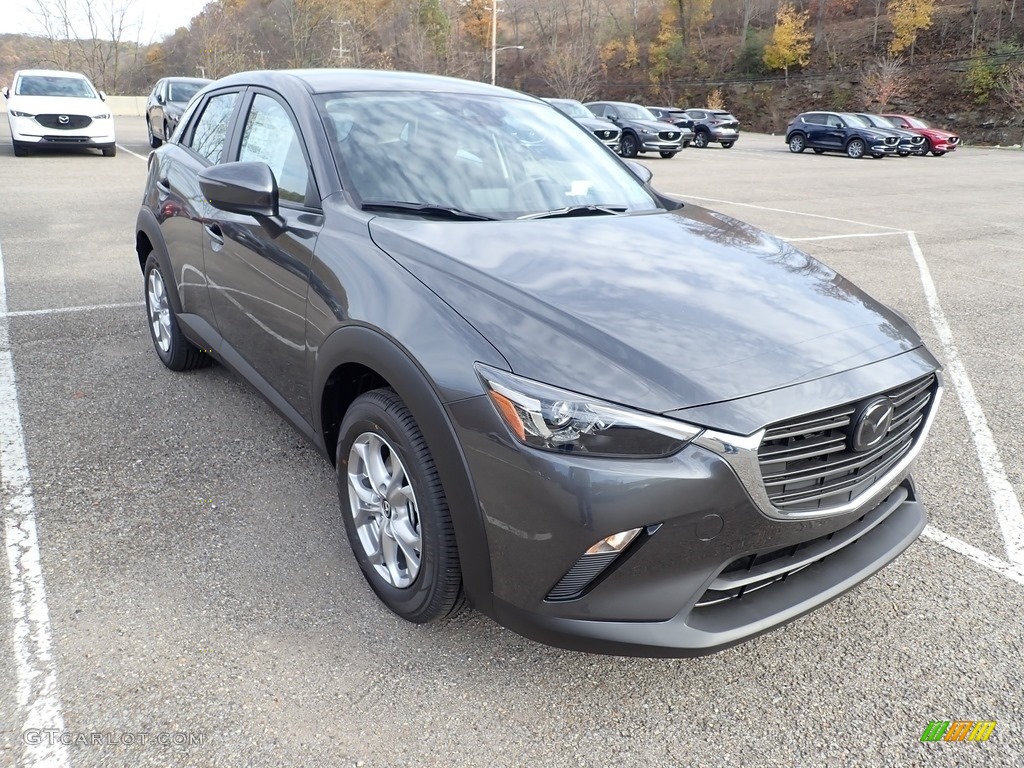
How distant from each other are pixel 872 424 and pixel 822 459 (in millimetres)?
191

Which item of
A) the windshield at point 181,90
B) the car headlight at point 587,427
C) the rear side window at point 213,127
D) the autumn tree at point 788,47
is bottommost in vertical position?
the car headlight at point 587,427

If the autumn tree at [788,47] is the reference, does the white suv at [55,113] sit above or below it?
below

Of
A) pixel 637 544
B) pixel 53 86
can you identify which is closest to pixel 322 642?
pixel 637 544

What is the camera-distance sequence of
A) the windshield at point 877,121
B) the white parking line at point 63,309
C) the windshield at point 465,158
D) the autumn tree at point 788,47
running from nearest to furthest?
the windshield at point 465,158
the white parking line at point 63,309
the windshield at point 877,121
the autumn tree at point 788,47

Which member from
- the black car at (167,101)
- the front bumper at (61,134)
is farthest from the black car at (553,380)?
the black car at (167,101)

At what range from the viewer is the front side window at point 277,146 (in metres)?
3.17

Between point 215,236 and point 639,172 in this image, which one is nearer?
point 215,236

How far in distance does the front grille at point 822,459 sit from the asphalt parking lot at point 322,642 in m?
0.63

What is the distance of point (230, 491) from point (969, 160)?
98.2 ft

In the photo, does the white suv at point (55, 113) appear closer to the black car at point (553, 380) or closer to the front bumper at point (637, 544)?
the black car at point (553, 380)

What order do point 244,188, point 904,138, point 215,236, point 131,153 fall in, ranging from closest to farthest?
point 244,188
point 215,236
point 131,153
point 904,138

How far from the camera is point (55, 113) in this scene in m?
15.2

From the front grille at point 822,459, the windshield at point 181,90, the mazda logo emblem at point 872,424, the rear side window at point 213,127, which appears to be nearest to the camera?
the front grille at point 822,459

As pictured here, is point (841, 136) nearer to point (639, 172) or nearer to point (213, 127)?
point (639, 172)
